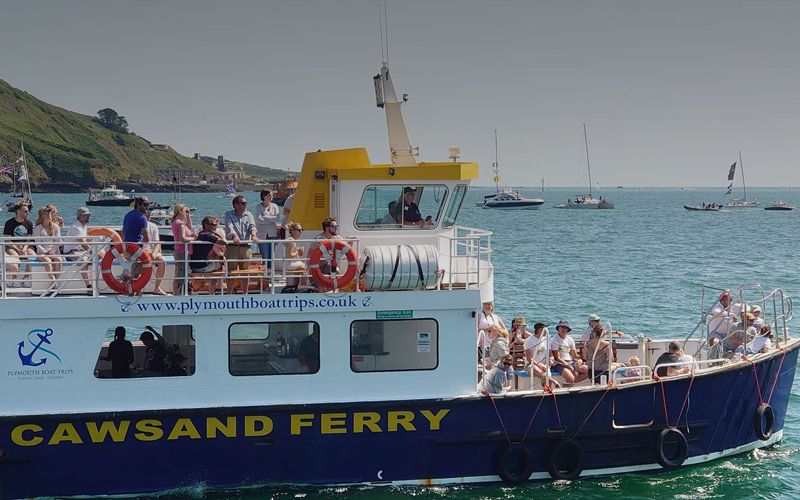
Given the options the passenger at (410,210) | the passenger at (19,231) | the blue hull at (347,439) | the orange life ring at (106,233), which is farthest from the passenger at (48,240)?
the passenger at (410,210)

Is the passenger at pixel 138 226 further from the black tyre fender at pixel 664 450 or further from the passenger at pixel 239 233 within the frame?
the black tyre fender at pixel 664 450

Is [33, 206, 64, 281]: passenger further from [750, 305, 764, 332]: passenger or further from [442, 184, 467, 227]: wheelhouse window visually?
[750, 305, 764, 332]: passenger

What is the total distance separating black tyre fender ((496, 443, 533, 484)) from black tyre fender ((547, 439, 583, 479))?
0.97 ft

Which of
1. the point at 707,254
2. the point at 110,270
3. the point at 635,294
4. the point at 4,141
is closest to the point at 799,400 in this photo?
the point at 110,270

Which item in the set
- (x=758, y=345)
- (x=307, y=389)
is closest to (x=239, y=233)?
(x=307, y=389)

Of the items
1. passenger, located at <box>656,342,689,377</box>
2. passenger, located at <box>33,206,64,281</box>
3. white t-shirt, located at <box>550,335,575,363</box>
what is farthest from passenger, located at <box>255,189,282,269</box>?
passenger, located at <box>656,342,689,377</box>

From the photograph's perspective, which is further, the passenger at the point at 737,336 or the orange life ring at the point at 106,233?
the passenger at the point at 737,336

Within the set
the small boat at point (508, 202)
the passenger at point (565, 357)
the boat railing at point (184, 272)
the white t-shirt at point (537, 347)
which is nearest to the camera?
the boat railing at point (184, 272)

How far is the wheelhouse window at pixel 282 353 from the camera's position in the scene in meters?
12.1

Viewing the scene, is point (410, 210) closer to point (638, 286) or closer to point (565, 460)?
point (565, 460)

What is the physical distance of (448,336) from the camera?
40.5 ft

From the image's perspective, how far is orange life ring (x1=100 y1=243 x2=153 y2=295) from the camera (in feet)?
37.6

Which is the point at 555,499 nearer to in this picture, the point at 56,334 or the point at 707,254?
the point at 56,334

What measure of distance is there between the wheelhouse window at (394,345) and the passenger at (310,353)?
0.46 meters
